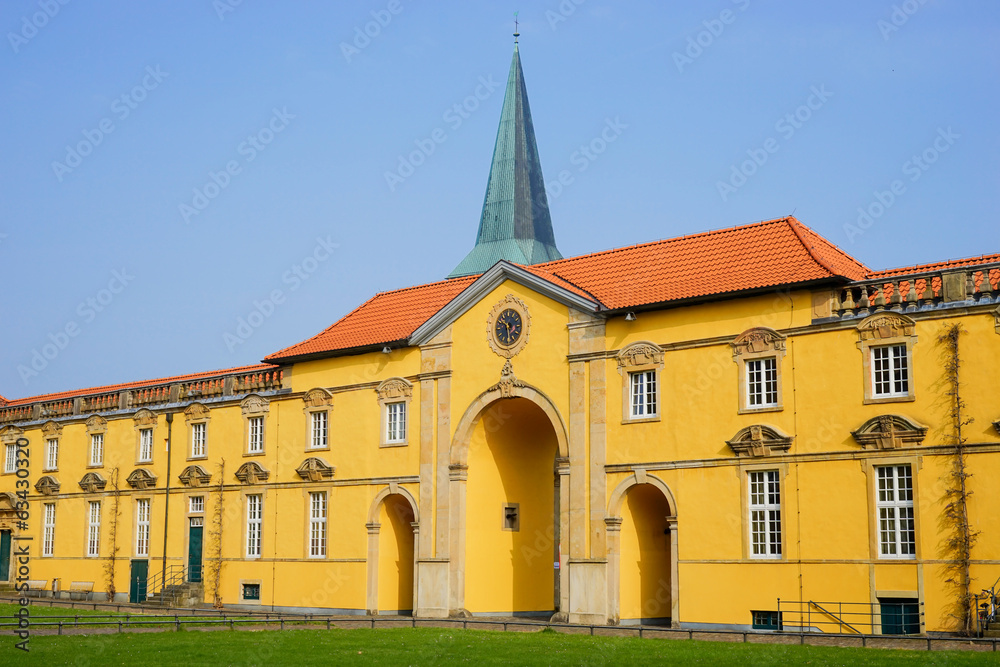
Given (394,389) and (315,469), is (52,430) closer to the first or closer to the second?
(315,469)

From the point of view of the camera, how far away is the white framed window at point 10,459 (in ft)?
188

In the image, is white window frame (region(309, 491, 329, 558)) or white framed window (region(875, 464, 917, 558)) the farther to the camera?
white window frame (region(309, 491, 329, 558))

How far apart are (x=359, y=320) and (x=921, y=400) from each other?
21.8 meters

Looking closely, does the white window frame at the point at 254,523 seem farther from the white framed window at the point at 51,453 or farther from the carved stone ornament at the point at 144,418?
the white framed window at the point at 51,453

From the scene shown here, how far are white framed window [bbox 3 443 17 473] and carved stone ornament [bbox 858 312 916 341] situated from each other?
41.6 m

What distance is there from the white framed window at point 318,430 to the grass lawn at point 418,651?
1365cm

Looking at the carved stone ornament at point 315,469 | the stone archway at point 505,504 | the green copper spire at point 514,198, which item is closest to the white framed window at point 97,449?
the carved stone ornament at point 315,469

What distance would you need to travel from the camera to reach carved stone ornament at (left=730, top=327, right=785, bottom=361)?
32656 millimetres

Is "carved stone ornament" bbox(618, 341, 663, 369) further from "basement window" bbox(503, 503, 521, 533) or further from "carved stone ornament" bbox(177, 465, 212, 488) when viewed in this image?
"carved stone ornament" bbox(177, 465, 212, 488)

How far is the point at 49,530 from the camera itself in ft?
179

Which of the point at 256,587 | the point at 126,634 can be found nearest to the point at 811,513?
the point at 126,634

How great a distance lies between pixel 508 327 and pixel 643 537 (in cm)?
788

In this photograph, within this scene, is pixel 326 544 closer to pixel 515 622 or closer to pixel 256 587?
pixel 256 587

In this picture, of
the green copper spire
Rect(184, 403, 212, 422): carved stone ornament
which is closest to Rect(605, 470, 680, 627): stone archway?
Rect(184, 403, 212, 422): carved stone ornament
